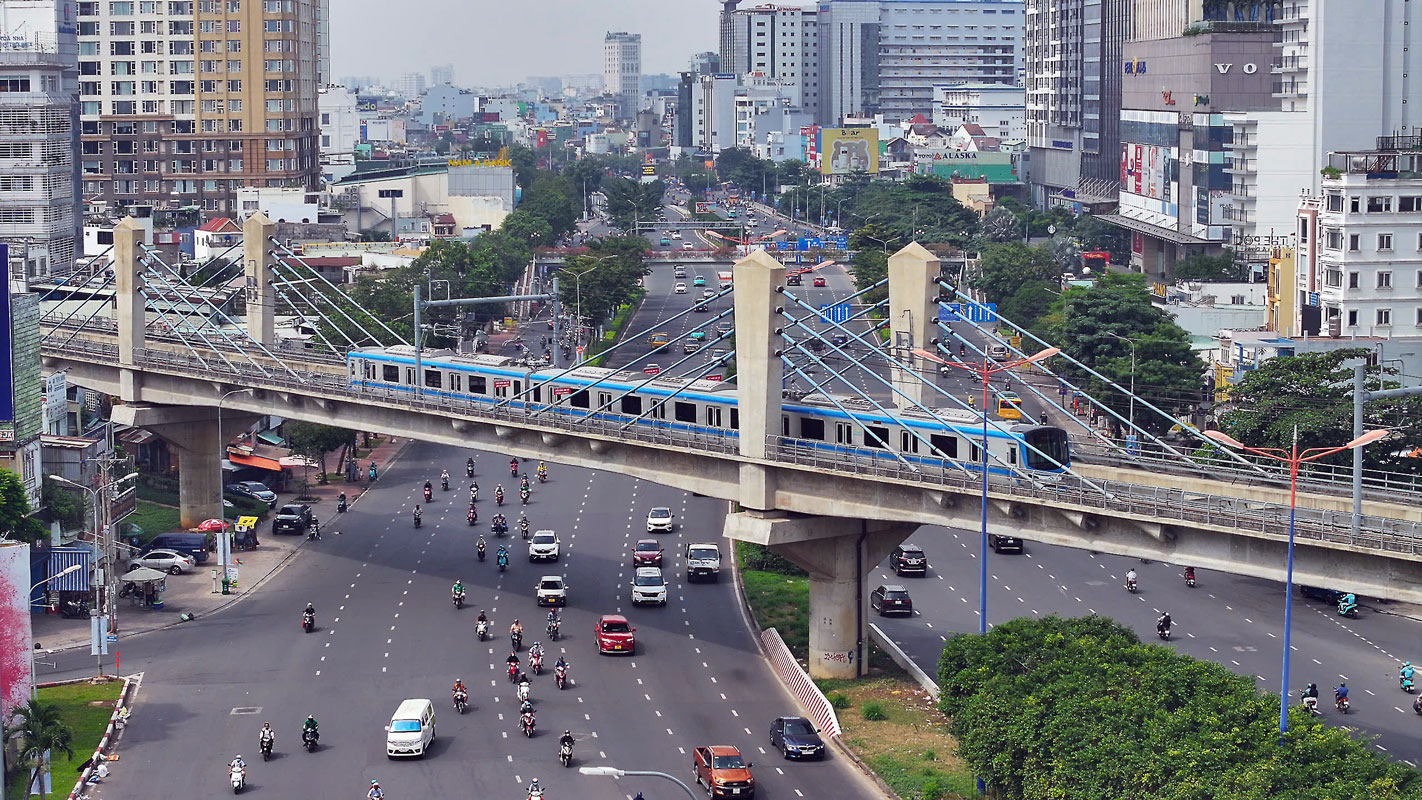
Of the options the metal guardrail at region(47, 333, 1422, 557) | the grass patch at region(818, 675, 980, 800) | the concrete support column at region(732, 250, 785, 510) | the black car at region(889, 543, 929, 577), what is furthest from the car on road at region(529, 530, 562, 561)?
the grass patch at region(818, 675, 980, 800)

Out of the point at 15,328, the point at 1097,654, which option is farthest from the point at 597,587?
the point at 1097,654

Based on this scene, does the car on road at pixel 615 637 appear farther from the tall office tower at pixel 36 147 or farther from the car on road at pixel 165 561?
the tall office tower at pixel 36 147

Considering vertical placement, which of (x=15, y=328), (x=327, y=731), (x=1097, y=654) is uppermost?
(x=15, y=328)

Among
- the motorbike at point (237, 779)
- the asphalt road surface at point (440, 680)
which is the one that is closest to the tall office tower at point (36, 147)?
the asphalt road surface at point (440, 680)

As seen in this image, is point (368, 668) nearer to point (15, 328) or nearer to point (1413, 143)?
point (15, 328)

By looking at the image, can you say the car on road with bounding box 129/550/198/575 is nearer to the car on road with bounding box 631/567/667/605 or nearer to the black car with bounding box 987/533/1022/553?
the car on road with bounding box 631/567/667/605

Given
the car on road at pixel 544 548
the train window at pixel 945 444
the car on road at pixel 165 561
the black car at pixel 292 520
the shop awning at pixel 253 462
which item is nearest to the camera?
the train window at pixel 945 444
